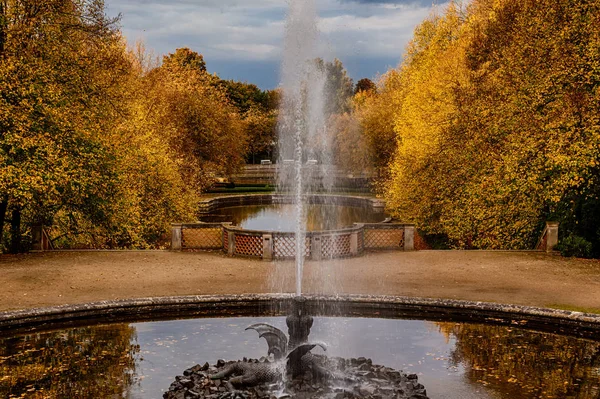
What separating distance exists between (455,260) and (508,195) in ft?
11.0

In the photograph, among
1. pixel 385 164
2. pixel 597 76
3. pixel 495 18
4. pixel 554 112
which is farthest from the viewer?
pixel 385 164

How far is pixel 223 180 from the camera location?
3002 inches

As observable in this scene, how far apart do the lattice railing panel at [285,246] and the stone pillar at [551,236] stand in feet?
29.7

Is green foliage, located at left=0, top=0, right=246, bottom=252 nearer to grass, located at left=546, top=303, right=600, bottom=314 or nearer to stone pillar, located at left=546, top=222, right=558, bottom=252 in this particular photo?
grass, located at left=546, top=303, right=600, bottom=314

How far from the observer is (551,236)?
82.9ft

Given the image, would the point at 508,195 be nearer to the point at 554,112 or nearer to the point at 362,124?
the point at 554,112

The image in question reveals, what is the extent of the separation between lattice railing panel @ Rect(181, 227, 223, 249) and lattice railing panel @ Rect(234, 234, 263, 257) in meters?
1.61

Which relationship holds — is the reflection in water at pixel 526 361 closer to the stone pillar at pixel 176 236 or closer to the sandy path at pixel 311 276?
the sandy path at pixel 311 276

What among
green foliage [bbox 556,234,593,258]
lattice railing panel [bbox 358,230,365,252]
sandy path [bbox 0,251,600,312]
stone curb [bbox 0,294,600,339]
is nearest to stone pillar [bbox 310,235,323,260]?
sandy path [bbox 0,251,600,312]

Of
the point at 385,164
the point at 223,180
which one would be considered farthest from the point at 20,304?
the point at 223,180

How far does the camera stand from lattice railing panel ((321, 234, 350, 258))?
24.2 m

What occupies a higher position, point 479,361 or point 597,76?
point 597,76

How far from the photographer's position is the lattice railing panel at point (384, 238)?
26719mm

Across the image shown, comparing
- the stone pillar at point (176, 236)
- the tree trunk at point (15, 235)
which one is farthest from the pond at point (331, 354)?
the tree trunk at point (15, 235)
